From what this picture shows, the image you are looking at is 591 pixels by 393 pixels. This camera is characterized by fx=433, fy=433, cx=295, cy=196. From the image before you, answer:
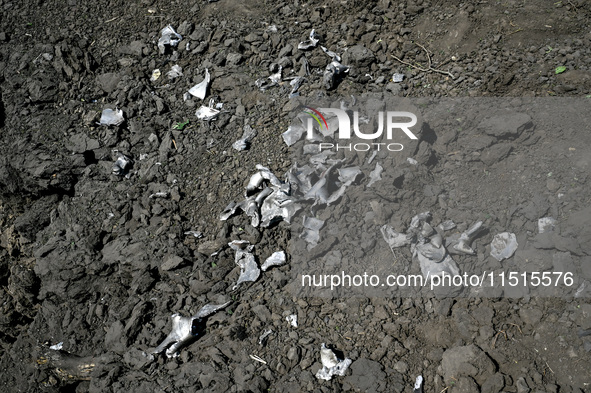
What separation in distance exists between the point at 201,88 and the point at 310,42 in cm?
114

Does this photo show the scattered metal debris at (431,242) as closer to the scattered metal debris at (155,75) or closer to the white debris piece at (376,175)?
the white debris piece at (376,175)

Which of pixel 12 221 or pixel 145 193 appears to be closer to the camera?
pixel 145 193

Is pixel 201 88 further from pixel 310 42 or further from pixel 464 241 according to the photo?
pixel 464 241

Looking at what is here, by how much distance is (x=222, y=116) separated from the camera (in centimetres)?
393

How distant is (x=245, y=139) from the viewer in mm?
3729

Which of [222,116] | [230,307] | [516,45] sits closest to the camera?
[230,307]

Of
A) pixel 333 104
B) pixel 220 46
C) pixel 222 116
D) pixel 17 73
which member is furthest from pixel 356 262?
pixel 17 73

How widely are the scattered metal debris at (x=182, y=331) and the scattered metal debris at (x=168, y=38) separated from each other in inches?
114

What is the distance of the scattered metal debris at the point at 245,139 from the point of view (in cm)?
368

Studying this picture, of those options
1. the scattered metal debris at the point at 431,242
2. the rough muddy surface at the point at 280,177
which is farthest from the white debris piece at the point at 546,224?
the scattered metal debris at the point at 431,242

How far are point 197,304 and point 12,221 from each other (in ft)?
7.83

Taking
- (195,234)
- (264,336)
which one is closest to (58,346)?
(195,234)

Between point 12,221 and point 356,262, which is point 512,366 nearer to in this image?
point 356,262

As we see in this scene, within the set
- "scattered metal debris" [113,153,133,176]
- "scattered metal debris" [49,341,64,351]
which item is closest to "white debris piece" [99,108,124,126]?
"scattered metal debris" [113,153,133,176]
